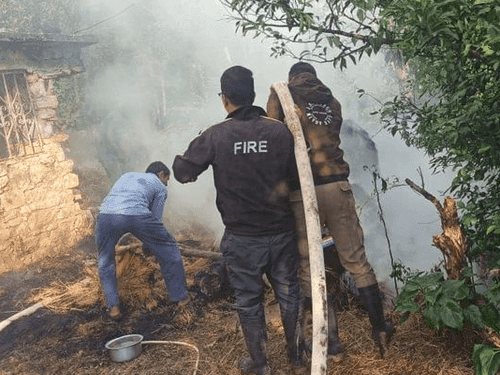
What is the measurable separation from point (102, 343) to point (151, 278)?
1.57 m

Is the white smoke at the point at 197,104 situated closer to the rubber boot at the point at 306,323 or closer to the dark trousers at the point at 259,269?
the rubber boot at the point at 306,323

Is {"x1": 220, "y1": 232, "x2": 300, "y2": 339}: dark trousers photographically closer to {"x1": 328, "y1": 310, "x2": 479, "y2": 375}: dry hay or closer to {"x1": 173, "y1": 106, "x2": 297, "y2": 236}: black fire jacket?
{"x1": 173, "y1": 106, "x2": 297, "y2": 236}: black fire jacket

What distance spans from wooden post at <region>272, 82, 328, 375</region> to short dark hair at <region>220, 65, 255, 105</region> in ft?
0.87

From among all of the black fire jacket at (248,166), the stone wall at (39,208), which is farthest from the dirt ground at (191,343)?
the stone wall at (39,208)

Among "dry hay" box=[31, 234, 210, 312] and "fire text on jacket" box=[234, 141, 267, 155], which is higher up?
"fire text on jacket" box=[234, 141, 267, 155]

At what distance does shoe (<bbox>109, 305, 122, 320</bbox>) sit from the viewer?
526 centimetres

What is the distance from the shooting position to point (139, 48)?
55.8ft

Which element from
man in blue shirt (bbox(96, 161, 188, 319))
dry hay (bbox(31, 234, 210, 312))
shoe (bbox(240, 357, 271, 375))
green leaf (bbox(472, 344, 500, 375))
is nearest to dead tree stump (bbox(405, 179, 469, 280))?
green leaf (bbox(472, 344, 500, 375))

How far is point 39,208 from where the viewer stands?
8828 millimetres

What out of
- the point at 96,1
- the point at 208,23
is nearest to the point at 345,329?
the point at 96,1

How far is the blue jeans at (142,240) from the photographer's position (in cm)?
518

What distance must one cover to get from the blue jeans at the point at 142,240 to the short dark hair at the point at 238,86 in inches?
95.5

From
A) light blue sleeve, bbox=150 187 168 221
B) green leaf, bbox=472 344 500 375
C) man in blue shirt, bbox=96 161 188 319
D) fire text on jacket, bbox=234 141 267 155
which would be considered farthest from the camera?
light blue sleeve, bbox=150 187 168 221

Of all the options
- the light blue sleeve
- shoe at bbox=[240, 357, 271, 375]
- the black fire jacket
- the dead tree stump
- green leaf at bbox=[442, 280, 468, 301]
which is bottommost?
shoe at bbox=[240, 357, 271, 375]
